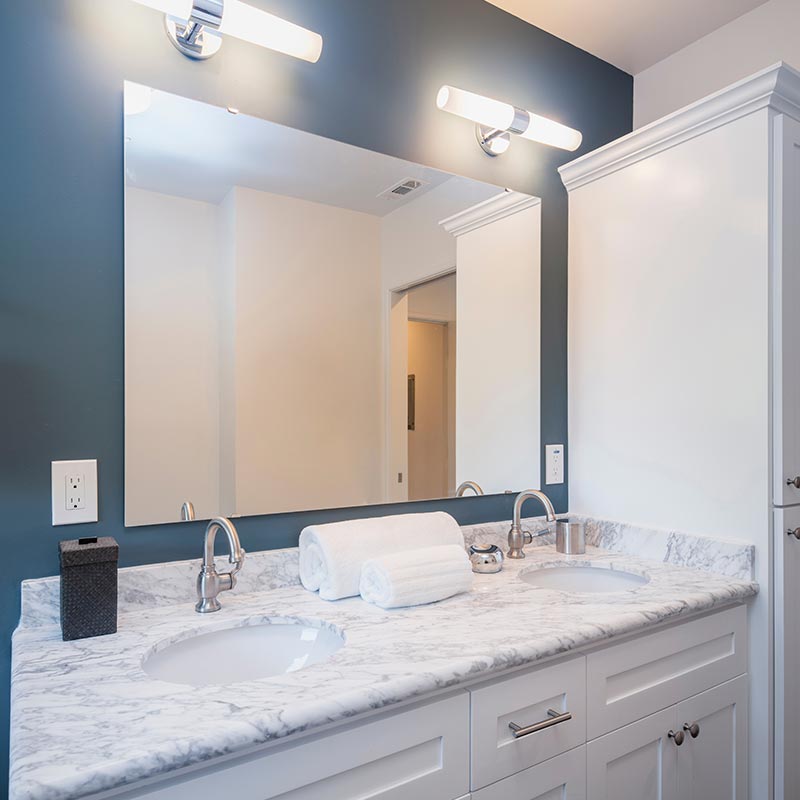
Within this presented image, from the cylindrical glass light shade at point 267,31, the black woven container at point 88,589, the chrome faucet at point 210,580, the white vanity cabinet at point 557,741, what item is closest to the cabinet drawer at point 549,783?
the white vanity cabinet at point 557,741

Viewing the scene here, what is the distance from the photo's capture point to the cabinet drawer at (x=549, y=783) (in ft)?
3.46

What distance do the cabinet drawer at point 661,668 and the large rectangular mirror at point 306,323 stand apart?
26.1 inches

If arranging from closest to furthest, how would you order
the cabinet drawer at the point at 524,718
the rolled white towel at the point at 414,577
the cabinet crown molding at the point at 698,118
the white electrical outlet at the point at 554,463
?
the cabinet drawer at the point at 524,718, the rolled white towel at the point at 414,577, the cabinet crown molding at the point at 698,118, the white electrical outlet at the point at 554,463

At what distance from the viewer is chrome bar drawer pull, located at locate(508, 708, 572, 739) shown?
42.5 inches

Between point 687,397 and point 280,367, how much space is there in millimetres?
1110

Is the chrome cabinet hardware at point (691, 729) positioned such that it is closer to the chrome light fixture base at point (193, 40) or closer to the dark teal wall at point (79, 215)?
the dark teal wall at point (79, 215)

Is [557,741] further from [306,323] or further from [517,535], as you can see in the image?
[306,323]

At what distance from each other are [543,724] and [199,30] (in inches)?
62.1

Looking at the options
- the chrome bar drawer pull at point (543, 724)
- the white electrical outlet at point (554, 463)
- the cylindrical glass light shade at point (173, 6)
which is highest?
the cylindrical glass light shade at point (173, 6)

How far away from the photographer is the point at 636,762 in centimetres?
128

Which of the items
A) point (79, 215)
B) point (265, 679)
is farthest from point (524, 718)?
point (79, 215)

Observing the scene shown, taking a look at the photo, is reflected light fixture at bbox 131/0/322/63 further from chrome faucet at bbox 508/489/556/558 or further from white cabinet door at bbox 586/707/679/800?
white cabinet door at bbox 586/707/679/800

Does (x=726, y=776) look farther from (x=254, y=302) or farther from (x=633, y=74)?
(x=633, y=74)

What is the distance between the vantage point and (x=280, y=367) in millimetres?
1503
